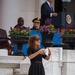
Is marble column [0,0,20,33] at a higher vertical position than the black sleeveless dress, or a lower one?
higher

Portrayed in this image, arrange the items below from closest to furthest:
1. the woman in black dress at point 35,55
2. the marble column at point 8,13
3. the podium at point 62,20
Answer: the woman in black dress at point 35,55, the podium at point 62,20, the marble column at point 8,13

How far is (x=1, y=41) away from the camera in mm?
14547

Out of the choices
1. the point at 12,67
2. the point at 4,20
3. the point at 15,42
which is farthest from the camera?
the point at 4,20

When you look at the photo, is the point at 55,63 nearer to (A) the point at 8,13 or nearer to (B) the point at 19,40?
(B) the point at 19,40

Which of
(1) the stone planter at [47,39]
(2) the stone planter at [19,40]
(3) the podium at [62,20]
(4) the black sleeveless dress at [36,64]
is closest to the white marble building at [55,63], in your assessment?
(2) the stone planter at [19,40]

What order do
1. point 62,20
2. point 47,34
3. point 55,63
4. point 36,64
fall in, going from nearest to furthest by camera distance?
point 36,64 → point 55,63 → point 47,34 → point 62,20

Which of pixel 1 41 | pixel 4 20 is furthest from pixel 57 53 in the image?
pixel 4 20

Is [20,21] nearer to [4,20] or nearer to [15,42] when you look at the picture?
[15,42]

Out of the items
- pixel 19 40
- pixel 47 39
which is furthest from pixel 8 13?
pixel 19 40

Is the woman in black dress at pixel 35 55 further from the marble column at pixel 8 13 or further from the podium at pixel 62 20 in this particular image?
the marble column at pixel 8 13

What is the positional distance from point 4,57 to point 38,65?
7.96 ft

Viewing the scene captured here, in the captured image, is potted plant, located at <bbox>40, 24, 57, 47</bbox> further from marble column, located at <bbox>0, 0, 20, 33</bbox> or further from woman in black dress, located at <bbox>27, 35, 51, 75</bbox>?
marble column, located at <bbox>0, 0, 20, 33</bbox>

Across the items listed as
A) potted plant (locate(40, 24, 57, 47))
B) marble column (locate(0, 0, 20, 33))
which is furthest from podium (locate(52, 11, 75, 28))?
marble column (locate(0, 0, 20, 33))

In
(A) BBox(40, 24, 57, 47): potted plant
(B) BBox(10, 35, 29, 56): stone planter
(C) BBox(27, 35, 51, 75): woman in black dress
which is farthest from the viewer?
(A) BBox(40, 24, 57, 47): potted plant
